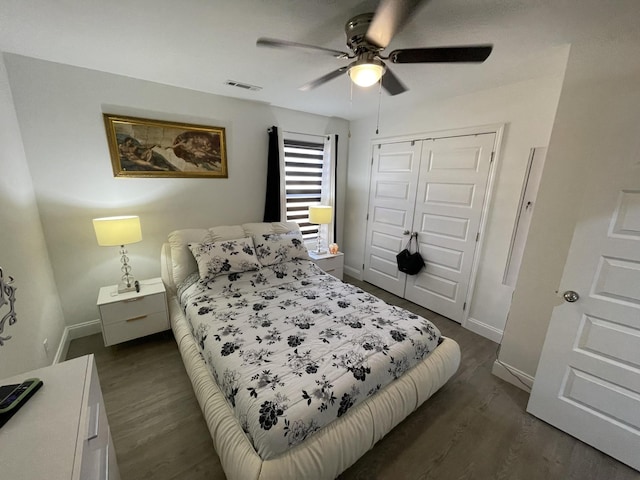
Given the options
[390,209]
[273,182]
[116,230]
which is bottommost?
[116,230]

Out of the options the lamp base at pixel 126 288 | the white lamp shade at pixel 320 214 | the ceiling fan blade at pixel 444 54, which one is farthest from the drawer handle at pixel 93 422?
the white lamp shade at pixel 320 214

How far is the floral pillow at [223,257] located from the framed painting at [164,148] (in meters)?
0.86

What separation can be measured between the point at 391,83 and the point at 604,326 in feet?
6.42

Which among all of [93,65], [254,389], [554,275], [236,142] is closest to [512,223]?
[554,275]

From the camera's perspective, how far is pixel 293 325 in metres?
1.81

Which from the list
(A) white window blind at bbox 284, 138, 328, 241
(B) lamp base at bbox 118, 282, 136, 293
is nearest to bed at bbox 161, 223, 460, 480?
(B) lamp base at bbox 118, 282, 136, 293

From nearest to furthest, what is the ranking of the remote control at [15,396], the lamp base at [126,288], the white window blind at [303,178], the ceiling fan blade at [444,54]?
the remote control at [15,396]
the ceiling fan blade at [444,54]
the lamp base at [126,288]
the white window blind at [303,178]

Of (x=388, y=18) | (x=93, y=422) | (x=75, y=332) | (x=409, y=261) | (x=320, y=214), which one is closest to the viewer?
(x=93, y=422)

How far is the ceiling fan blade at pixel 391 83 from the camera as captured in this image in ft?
5.24

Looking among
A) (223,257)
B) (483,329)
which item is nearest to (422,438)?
(483,329)

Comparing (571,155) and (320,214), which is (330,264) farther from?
(571,155)

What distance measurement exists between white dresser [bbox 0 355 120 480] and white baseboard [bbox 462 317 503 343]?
302 cm

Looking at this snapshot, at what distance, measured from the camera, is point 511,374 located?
2082 millimetres

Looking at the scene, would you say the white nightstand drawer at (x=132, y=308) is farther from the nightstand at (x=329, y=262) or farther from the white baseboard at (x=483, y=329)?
the white baseboard at (x=483, y=329)
